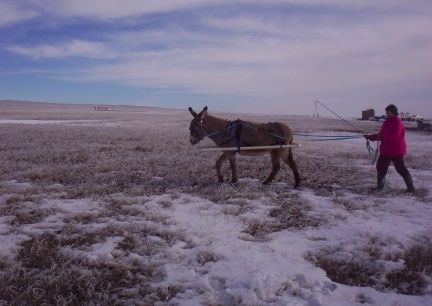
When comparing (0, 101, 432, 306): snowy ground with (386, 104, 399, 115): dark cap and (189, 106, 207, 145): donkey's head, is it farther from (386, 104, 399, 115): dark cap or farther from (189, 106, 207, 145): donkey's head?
(386, 104, 399, 115): dark cap

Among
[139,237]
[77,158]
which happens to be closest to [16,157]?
[77,158]

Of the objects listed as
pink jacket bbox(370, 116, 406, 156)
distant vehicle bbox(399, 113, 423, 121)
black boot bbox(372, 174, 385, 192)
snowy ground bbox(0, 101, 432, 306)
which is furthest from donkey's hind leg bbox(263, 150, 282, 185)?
distant vehicle bbox(399, 113, 423, 121)

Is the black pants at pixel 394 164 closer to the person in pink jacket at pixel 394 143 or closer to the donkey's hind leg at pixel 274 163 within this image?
the person in pink jacket at pixel 394 143

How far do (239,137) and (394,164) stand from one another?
403 cm

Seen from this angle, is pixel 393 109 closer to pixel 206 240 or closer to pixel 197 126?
pixel 197 126

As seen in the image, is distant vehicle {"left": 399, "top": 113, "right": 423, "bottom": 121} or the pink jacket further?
distant vehicle {"left": 399, "top": 113, "right": 423, "bottom": 121}

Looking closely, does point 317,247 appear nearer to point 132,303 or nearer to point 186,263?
point 186,263

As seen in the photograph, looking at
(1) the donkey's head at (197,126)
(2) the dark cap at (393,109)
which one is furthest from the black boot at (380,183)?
(1) the donkey's head at (197,126)

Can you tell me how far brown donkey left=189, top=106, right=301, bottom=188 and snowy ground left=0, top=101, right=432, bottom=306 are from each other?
2.10ft

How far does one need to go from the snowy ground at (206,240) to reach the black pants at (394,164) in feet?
1.76

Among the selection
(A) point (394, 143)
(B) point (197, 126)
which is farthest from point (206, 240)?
(A) point (394, 143)

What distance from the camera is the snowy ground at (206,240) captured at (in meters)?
3.60

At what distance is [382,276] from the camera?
405cm

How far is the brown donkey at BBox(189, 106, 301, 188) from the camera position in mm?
8453
